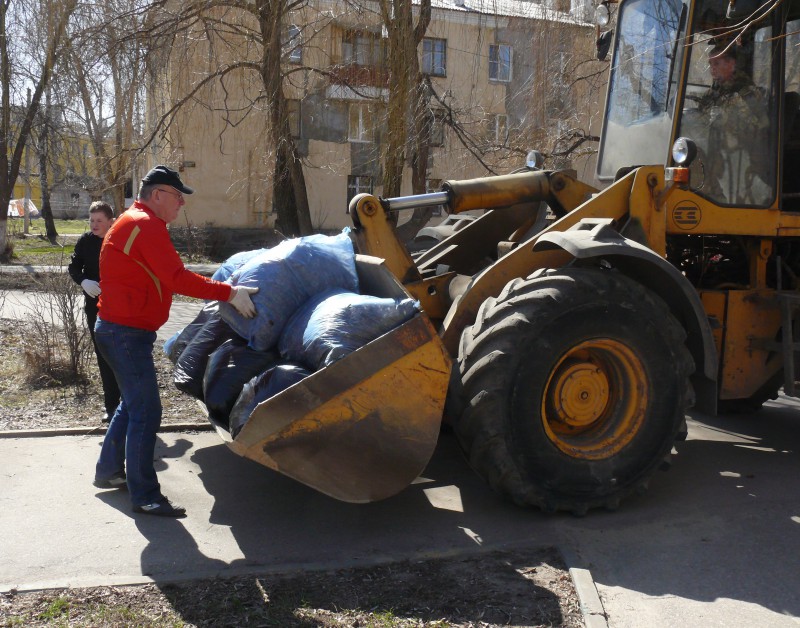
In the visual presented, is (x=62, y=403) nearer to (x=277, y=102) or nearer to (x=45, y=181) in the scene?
(x=277, y=102)

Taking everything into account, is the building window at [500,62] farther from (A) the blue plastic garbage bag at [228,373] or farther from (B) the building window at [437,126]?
(A) the blue plastic garbage bag at [228,373]

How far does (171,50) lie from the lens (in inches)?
439

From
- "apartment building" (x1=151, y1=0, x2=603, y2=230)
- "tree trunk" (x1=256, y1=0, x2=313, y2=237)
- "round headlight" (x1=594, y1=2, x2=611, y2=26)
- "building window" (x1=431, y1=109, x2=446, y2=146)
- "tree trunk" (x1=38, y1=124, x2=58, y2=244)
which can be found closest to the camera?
"round headlight" (x1=594, y1=2, x2=611, y2=26)

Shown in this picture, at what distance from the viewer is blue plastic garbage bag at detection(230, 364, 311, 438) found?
4238 mm

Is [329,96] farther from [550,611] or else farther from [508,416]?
[550,611]

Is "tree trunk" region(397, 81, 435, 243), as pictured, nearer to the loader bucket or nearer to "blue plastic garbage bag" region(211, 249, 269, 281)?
"blue plastic garbage bag" region(211, 249, 269, 281)

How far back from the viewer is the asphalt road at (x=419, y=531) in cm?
387

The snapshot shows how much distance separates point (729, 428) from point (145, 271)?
4679 mm

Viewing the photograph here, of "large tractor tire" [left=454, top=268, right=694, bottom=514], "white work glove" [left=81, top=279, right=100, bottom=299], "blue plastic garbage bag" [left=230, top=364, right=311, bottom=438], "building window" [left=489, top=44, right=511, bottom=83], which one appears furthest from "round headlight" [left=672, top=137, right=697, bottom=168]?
"building window" [left=489, top=44, right=511, bottom=83]

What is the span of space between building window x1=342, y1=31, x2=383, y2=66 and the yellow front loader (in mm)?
5417

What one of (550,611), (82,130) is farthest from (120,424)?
(82,130)

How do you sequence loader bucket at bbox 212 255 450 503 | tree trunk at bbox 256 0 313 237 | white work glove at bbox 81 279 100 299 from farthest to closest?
tree trunk at bbox 256 0 313 237 → white work glove at bbox 81 279 100 299 → loader bucket at bbox 212 255 450 503

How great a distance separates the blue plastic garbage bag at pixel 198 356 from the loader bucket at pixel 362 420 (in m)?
1.04

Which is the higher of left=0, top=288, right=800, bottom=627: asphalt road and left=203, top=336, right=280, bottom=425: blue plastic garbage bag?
left=203, top=336, right=280, bottom=425: blue plastic garbage bag
